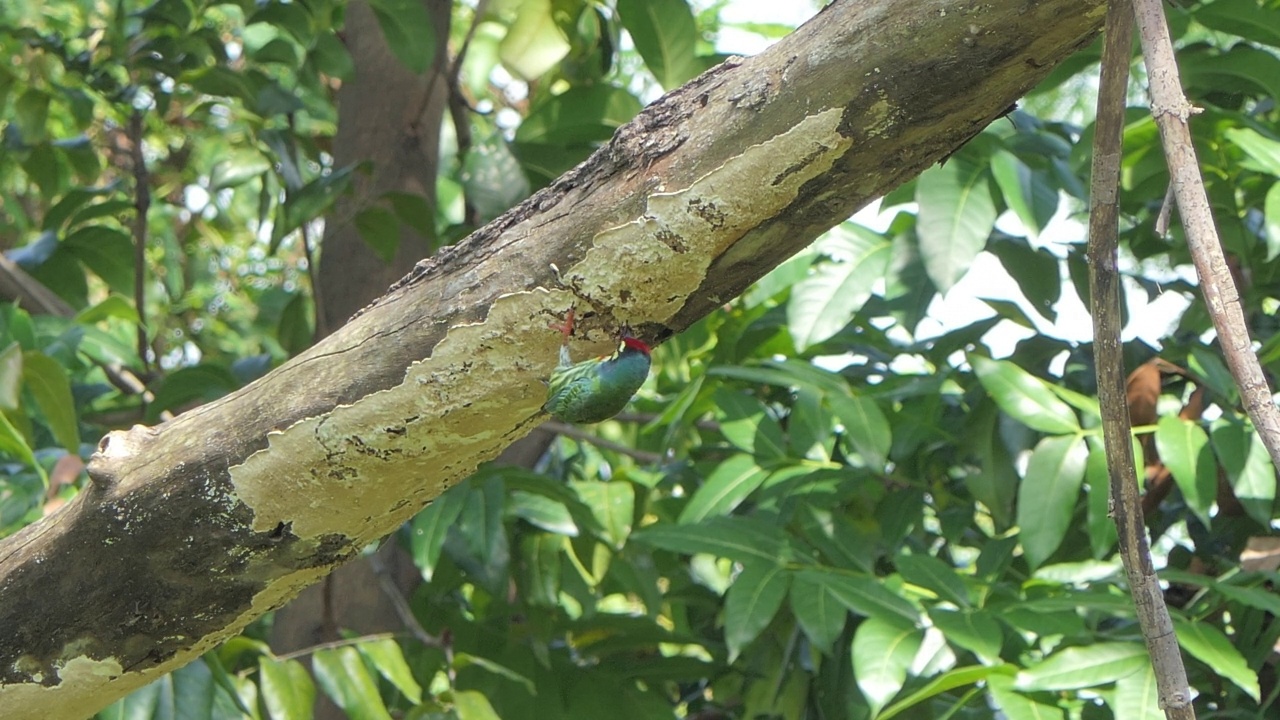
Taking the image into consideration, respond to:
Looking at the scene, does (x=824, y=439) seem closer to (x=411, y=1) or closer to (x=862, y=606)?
(x=862, y=606)

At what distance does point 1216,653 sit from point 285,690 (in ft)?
3.23

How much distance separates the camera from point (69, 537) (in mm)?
909

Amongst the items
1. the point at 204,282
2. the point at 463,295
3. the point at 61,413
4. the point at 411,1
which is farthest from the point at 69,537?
the point at 204,282

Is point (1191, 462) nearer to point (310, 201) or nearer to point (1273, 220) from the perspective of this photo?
point (1273, 220)

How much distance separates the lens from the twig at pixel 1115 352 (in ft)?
1.91

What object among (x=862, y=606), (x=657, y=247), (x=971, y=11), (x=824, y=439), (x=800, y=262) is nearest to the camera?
(x=971, y=11)

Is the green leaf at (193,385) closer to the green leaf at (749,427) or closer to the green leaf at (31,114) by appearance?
the green leaf at (31,114)

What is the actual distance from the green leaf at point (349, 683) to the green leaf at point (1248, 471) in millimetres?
965

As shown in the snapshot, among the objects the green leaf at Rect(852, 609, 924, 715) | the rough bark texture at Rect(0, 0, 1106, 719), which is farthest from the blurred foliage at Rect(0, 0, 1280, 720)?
the rough bark texture at Rect(0, 0, 1106, 719)

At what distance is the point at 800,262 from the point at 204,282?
2.37m

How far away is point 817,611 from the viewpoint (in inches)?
52.6

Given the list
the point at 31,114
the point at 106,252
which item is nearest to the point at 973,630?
the point at 106,252

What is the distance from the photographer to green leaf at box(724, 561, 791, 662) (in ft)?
4.37

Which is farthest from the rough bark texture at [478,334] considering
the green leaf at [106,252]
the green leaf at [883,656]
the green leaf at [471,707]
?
the green leaf at [106,252]
